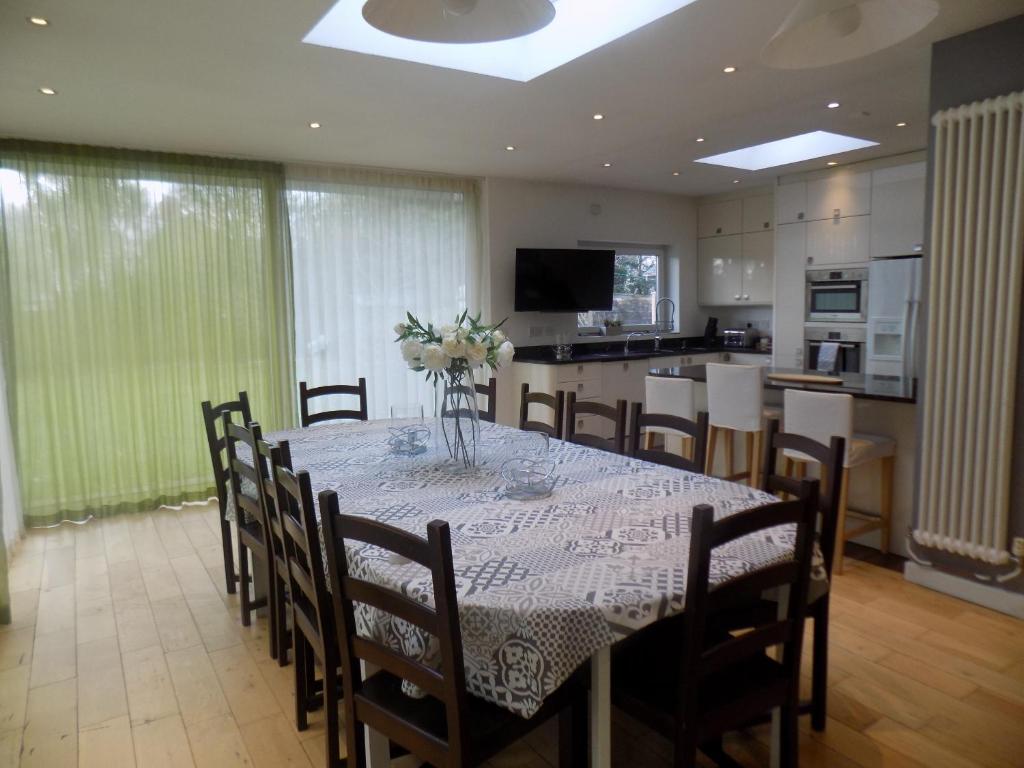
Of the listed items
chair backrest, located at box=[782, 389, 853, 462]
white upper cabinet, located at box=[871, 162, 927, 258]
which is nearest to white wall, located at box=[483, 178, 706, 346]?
white upper cabinet, located at box=[871, 162, 927, 258]

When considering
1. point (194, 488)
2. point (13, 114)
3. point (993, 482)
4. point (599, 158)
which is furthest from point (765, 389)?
point (13, 114)

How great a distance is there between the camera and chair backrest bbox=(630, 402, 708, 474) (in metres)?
2.37

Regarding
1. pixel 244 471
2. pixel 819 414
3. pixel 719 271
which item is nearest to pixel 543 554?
pixel 244 471

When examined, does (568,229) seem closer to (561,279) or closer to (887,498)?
(561,279)

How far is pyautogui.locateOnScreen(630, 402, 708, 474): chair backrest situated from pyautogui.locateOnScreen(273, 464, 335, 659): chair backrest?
52.8 inches

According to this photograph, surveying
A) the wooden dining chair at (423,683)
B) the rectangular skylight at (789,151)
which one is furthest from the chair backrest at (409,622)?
the rectangular skylight at (789,151)

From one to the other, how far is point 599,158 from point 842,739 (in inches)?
161

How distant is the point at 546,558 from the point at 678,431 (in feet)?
3.95

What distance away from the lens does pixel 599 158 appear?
196 inches

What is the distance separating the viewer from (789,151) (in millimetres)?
5383

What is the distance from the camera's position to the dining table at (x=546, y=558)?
1.35 m

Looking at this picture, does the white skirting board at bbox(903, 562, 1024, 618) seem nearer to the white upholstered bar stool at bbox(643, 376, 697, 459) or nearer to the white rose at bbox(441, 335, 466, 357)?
the white upholstered bar stool at bbox(643, 376, 697, 459)

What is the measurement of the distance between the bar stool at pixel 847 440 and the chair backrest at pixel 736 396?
0.24m

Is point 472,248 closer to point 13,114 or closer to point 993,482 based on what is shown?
point 13,114
